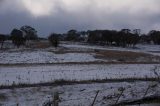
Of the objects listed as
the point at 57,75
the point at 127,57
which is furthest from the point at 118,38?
the point at 57,75

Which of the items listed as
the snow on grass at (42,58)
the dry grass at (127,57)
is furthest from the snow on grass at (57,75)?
the dry grass at (127,57)

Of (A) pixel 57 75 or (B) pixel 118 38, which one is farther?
(B) pixel 118 38

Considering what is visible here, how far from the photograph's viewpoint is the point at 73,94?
2556 centimetres

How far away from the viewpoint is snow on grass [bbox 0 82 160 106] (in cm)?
2173

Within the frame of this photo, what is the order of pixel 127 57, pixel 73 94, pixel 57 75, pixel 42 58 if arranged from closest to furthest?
pixel 73 94 < pixel 57 75 < pixel 42 58 < pixel 127 57

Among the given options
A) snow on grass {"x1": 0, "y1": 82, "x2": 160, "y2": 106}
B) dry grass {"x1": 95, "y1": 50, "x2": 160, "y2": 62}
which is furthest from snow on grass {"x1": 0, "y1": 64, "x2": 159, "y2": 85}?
dry grass {"x1": 95, "y1": 50, "x2": 160, "y2": 62}

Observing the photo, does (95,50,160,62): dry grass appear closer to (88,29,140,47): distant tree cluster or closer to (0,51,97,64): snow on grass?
(0,51,97,64): snow on grass

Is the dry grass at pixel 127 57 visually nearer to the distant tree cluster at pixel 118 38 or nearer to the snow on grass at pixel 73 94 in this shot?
the snow on grass at pixel 73 94

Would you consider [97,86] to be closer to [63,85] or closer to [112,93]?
[63,85]

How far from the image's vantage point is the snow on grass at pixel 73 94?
71.3 ft

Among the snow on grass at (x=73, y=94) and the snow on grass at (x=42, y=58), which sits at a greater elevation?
the snow on grass at (x=73, y=94)

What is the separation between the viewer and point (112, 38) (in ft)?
485

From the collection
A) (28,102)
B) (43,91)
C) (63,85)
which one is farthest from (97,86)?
(28,102)

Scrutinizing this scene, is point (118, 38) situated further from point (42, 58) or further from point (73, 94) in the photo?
point (73, 94)
